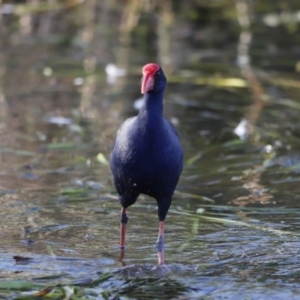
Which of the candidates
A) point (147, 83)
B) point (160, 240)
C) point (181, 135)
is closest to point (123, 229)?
point (160, 240)

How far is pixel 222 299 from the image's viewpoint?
454cm

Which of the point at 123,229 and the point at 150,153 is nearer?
the point at 150,153

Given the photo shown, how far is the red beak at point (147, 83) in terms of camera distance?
5287 mm

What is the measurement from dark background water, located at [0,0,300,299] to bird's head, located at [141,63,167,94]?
1.06 meters

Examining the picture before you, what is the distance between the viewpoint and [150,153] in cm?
514

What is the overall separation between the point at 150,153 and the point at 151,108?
0.31 metres

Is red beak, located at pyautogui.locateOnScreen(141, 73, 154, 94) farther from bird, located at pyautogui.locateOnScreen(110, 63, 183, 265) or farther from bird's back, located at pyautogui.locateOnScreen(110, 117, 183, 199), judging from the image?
bird's back, located at pyautogui.locateOnScreen(110, 117, 183, 199)

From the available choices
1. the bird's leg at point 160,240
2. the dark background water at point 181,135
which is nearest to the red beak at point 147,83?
the bird's leg at point 160,240

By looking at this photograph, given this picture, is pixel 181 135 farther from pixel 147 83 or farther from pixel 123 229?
pixel 147 83

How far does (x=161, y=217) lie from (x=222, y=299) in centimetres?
109

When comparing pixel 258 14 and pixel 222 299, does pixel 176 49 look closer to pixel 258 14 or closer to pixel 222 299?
pixel 258 14

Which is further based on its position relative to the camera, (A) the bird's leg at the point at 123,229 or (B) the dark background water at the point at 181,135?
(A) the bird's leg at the point at 123,229

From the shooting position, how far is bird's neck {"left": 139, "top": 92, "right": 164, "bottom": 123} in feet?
17.1

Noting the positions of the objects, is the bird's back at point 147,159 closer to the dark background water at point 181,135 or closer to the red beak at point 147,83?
the red beak at point 147,83
